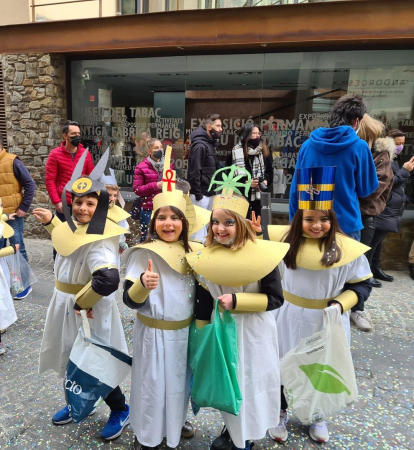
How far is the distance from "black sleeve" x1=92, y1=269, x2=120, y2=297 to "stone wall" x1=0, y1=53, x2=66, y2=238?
17.9ft

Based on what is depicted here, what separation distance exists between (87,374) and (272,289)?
1.11m

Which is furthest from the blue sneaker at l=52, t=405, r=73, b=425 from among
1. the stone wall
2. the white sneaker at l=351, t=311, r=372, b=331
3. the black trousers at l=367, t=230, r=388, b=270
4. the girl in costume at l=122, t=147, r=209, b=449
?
the stone wall

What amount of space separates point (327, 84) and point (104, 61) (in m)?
4.05

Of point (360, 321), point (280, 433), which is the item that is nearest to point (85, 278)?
point (280, 433)

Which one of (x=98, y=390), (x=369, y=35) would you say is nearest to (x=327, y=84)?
(x=369, y=35)

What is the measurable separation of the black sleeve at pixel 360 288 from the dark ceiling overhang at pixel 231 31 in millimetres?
4149

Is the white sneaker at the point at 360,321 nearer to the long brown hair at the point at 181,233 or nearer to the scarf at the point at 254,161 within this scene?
the scarf at the point at 254,161

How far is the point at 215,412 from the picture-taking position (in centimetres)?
272

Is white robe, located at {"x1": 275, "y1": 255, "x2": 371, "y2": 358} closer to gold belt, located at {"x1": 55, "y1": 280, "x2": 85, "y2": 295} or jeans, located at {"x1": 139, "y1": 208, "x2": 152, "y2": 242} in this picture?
gold belt, located at {"x1": 55, "y1": 280, "x2": 85, "y2": 295}

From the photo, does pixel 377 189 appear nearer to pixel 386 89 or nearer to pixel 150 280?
pixel 386 89

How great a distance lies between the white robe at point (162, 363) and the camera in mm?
2090

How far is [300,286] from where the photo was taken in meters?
2.35

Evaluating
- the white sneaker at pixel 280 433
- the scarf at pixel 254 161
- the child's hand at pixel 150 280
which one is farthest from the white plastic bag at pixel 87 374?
the scarf at pixel 254 161

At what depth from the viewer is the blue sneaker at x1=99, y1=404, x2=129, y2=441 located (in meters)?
2.42
